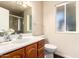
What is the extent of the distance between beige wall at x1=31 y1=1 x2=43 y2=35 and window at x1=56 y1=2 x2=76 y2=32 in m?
0.74

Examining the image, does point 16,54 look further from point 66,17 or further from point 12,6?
point 66,17

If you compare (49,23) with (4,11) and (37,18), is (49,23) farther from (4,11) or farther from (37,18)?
(4,11)

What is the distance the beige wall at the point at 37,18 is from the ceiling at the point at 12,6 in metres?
1.02

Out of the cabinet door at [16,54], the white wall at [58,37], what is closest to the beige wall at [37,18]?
the white wall at [58,37]

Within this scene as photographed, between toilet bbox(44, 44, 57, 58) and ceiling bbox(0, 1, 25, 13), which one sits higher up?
ceiling bbox(0, 1, 25, 13)

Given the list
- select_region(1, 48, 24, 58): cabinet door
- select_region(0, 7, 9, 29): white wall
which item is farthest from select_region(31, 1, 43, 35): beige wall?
select_region(1, 48, 24, 58): cabinet door

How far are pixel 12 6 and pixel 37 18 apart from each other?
5.40 feet

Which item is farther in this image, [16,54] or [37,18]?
[37,18]

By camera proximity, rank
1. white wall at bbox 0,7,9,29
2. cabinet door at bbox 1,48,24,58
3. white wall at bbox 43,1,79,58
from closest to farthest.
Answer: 1. cabinet door at bbox 1,48,24,58
2. white wall at bbox 0,7,9,29
3. white wall at bbox 43,1,79,58

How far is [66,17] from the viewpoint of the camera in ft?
11.2

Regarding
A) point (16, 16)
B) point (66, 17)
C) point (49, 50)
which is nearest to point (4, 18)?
point (16, 16)

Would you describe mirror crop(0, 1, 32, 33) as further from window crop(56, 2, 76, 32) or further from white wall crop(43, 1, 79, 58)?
window crop(56, 2, 76, 32)

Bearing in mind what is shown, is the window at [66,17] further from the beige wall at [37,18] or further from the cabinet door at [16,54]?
the cabinet door at [16,54]

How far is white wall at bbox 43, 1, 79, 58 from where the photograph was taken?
292 cm
